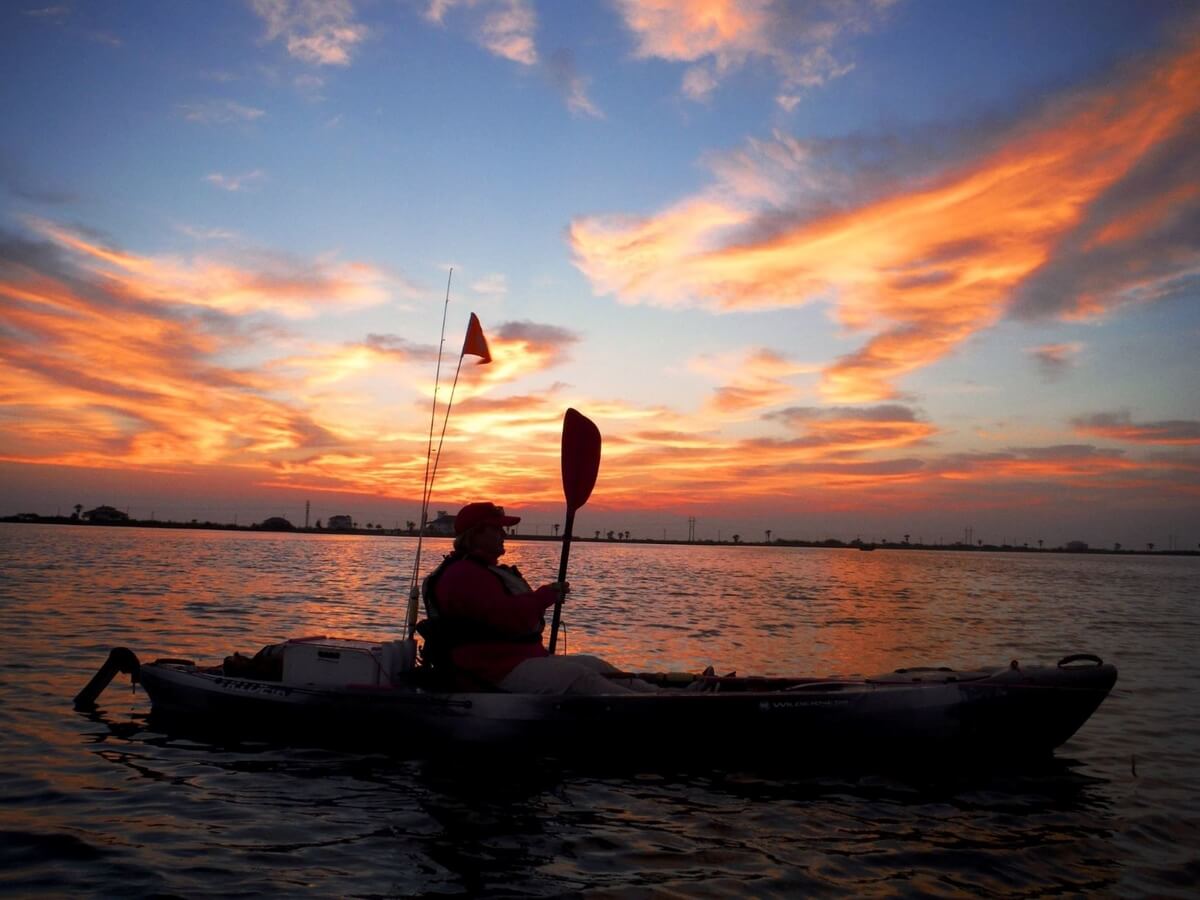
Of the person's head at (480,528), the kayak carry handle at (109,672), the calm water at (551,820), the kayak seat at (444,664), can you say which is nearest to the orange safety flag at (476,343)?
the person's head at (480,528)

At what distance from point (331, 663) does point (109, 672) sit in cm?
292

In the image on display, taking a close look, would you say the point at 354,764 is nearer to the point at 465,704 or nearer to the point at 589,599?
the point at 465,704

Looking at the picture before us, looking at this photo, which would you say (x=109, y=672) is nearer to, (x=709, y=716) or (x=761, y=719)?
(x=709, y=716)

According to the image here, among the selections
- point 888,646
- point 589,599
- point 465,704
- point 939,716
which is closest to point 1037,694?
point 939,716

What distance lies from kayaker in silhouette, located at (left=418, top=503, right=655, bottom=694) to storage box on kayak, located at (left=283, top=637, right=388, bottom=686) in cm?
68

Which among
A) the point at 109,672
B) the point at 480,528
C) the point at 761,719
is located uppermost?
the point at 480,528

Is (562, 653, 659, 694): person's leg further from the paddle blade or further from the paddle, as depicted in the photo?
the paddle blade

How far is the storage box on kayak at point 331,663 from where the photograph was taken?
26.5 feet

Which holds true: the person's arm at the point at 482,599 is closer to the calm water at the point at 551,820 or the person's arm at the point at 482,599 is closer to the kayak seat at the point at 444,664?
the kayak seat at the point at 444,664

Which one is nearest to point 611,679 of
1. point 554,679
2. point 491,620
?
point 554,679

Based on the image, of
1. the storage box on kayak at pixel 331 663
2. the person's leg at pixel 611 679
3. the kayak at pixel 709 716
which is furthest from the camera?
the storage box on kayak at pixel 331 663

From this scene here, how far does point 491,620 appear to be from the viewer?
24.0ft

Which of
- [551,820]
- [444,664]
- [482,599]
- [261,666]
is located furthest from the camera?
[261,666]

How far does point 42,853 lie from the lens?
17.2 ft
